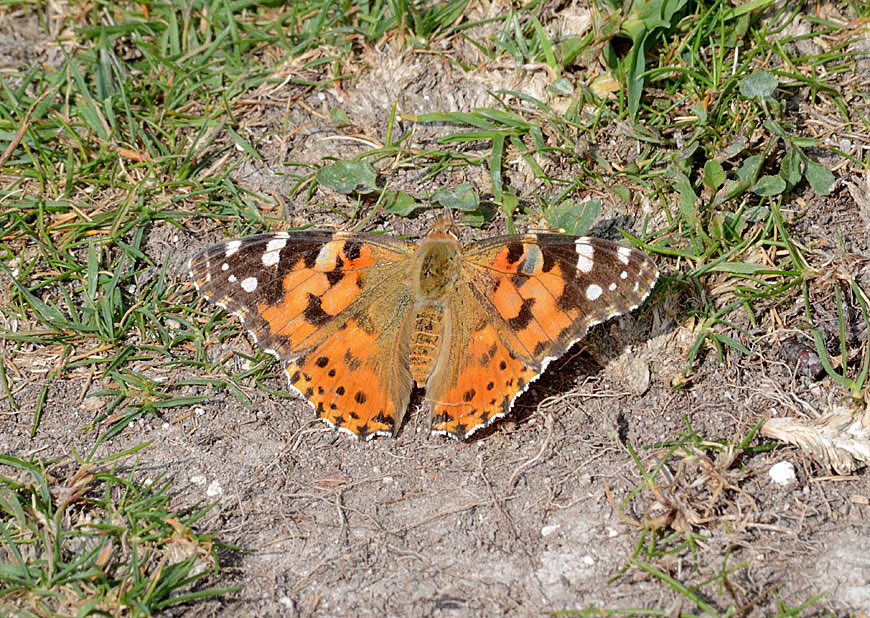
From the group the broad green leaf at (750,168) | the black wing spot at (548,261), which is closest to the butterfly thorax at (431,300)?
the black wing spot at (548,261)

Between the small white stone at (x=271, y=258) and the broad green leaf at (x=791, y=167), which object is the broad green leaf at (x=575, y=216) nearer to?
the broad green leaf at (x=791, y=167)

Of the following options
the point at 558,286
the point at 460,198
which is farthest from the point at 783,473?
the point at 460,198

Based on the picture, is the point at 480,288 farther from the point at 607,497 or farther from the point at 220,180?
the point at 220,180

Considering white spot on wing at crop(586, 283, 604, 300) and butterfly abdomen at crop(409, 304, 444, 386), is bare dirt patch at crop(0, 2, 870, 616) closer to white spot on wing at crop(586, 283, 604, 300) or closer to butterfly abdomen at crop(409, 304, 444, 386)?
butterfly abdomen at crop(409, 304, 444, 386)

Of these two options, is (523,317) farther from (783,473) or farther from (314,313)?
(783,473)

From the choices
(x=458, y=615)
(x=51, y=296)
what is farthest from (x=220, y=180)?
(x=458, y=615)

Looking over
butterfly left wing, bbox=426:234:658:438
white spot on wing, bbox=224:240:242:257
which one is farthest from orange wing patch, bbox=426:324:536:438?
white spot on wing, bbox=224:240:242:257
